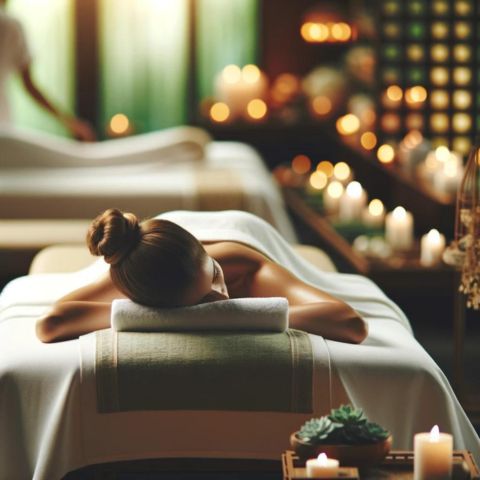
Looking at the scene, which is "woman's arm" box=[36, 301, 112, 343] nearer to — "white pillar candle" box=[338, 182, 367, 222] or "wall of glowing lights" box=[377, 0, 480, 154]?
"white pillar candle" box=[338, 182, 367, 222]

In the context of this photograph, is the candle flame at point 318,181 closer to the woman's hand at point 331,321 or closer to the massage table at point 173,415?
the woman's hand at point 331,321

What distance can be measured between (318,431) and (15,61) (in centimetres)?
388

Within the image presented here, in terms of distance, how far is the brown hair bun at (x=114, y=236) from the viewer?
2.16 meters

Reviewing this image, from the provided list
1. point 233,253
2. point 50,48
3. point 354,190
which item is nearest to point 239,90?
point 50,48

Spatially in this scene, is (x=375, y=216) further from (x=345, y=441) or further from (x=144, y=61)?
(x=144, y=61)

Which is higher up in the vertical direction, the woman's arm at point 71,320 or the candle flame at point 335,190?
the woman's arm at point 71,320

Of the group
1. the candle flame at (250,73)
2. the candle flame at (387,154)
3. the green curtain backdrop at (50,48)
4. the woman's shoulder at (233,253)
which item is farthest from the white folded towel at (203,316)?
the green curtain backdrop at (50,48)

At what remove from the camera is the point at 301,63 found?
26.9 ft

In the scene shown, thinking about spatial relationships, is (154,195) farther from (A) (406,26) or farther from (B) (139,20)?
(B) (139,20)

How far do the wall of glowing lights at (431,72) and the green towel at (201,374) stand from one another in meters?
4.44

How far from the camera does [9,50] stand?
5.26m

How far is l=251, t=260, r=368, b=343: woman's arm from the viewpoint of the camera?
2271mm

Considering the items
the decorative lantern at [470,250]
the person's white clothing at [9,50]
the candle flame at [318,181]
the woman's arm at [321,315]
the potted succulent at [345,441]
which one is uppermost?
the person's white clothing at [9,50]

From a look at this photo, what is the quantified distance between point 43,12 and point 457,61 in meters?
2.91
